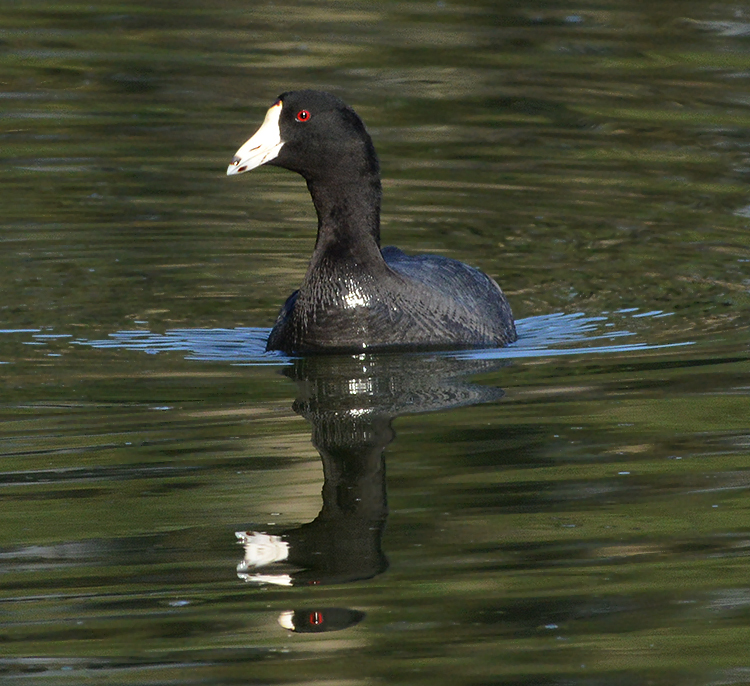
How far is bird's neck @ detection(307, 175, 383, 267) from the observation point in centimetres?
813

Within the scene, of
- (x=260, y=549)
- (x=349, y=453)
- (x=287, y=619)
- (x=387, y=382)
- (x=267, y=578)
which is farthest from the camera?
(x=387, y=382)

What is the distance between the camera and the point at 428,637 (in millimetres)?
4480

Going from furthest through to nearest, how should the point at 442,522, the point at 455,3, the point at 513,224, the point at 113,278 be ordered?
the point at 455,3 → the point at 513,224 → the point at 113,278 → the point at 442,522

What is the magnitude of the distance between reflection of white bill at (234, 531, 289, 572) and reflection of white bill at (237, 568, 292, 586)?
0.16 feet

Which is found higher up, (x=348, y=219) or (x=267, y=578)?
(x=348, y=219)

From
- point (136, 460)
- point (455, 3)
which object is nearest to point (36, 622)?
point (136, 460)

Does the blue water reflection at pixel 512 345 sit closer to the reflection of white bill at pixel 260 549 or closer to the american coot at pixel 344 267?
the american coot at pixel 344 267

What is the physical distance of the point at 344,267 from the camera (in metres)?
8.06

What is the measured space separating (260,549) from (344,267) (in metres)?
3.12

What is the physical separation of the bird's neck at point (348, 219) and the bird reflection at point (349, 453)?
0.58 meters

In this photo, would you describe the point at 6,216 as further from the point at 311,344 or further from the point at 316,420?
the point at 316,420

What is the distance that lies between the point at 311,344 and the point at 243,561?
3.02m

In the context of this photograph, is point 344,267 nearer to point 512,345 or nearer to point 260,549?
point 512,345

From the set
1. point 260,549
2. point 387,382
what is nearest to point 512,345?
point 387,382
